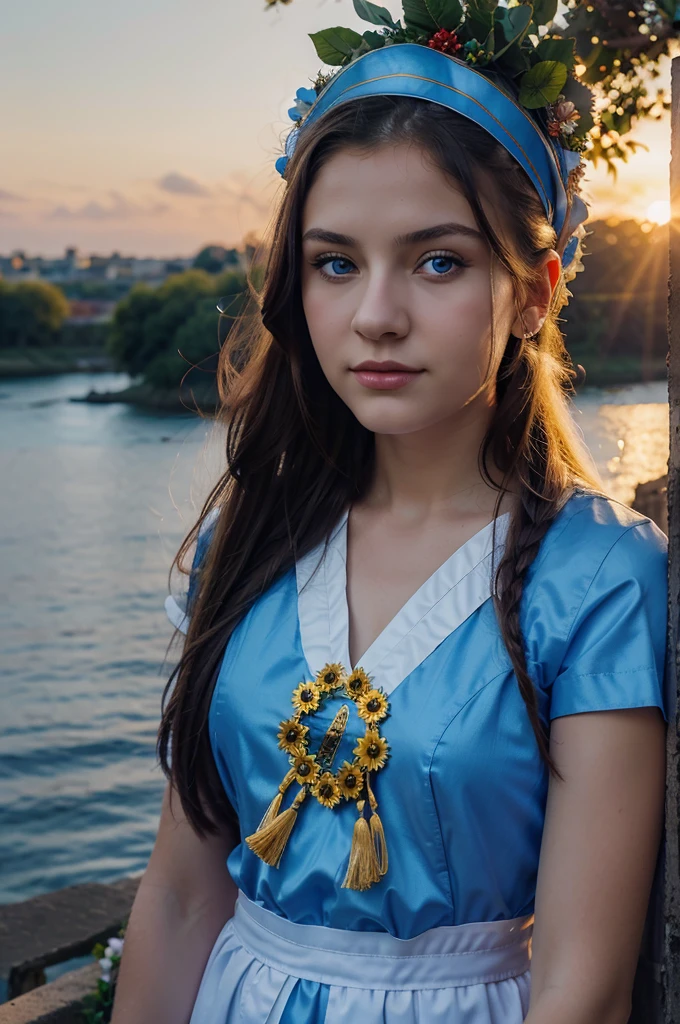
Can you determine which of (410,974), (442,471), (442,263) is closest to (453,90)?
(442,263)

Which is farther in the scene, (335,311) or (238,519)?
(238,519)

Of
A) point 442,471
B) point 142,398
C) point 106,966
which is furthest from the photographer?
point 142,398

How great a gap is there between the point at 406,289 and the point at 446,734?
532 mm

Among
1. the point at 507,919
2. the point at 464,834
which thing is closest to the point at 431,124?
the point at 464,834

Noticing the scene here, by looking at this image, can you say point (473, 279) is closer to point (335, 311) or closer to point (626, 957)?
point (335, 311)

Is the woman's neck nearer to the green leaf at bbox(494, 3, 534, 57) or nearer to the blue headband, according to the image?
the blue headband

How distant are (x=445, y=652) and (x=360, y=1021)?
463 millimetres

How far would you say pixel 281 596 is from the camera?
1.59 meters

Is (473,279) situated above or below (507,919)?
above

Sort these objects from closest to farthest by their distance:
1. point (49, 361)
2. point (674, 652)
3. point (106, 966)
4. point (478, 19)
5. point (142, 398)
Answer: point (674, 652)
point (478, 19)
point (106, 966)
point (49, 361)
point (142, 398)

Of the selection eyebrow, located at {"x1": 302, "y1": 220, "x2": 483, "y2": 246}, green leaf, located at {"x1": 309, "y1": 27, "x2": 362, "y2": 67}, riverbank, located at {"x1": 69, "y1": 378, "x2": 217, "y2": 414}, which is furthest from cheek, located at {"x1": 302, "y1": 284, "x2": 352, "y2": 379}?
riverbank, located at {"x1": 69, "y1": 378, "x2": 217, "y2": 414}

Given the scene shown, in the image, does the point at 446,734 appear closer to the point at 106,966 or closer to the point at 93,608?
the point at 106,966

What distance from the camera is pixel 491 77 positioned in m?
1.42

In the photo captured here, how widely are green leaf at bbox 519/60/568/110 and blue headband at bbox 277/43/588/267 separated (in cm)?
2
